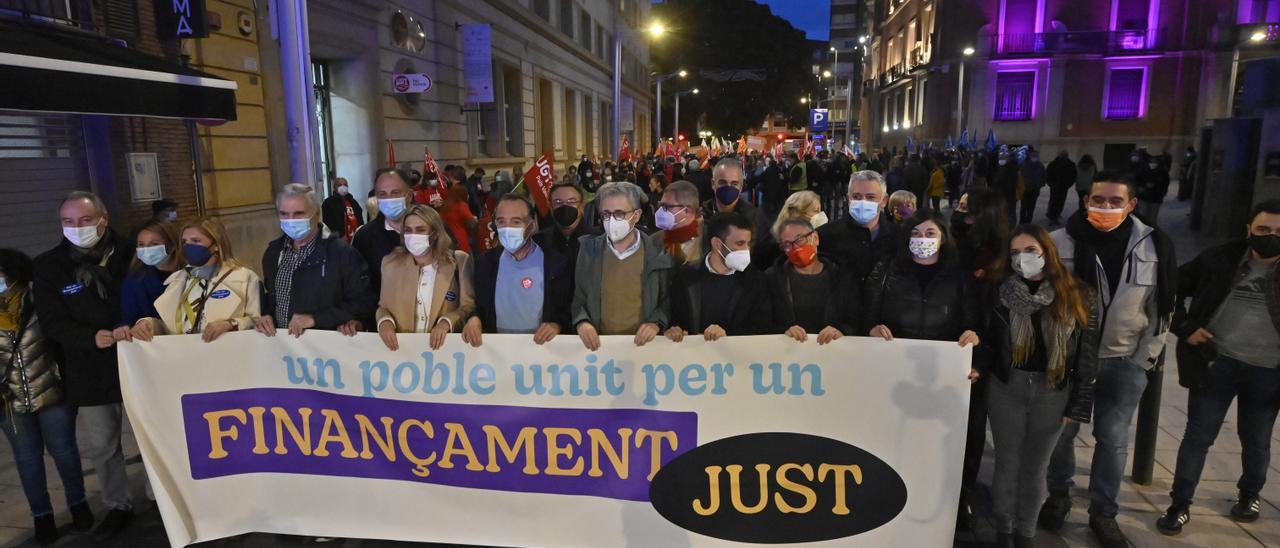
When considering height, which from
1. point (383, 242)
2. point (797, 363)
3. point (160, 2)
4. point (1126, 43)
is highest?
point (1126, 43)

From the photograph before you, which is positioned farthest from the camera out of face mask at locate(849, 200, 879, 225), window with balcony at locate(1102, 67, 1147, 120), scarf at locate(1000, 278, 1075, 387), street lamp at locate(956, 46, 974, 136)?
street lamp at locate(956, 46, 974, 136)

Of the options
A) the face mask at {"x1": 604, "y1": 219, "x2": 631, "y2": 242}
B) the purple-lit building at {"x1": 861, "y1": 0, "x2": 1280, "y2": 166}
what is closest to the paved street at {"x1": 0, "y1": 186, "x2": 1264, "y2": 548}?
the face mask at {"x1": 604, "y1": 219, "x2": 631, "y2": 242}

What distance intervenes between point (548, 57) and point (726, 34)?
152 feet

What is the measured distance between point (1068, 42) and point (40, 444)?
4281 cm

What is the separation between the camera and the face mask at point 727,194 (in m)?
5.12

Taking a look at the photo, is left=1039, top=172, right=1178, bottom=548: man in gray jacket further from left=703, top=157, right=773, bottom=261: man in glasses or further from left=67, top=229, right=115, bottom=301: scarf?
left=67, top=229, right=115, bottom=301: scarf

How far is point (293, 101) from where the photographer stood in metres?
6.86

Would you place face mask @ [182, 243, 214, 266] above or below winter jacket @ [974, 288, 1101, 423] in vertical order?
above

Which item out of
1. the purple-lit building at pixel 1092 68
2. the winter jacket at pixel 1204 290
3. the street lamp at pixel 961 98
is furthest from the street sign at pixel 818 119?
the winter jacket at pixel 1204 290

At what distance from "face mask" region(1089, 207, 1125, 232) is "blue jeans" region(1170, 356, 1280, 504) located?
839 mm

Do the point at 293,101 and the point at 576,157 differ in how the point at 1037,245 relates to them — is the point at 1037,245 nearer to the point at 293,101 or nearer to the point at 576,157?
the point at 293,101

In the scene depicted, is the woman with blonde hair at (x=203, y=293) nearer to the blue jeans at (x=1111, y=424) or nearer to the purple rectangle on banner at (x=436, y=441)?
the purple rectangle on banner at (x=436, y=441)

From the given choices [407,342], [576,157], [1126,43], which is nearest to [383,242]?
[407,342]

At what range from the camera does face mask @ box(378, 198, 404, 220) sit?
485 centimetres
